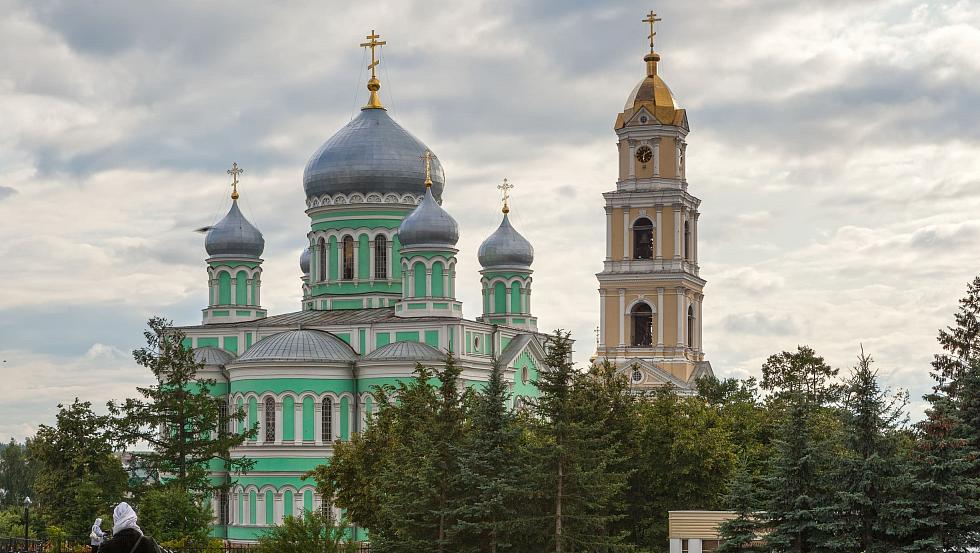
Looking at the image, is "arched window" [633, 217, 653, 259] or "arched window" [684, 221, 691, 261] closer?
"arched window" [633, 217, 653, 259]

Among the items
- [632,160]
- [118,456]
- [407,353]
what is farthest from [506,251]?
[118,456]

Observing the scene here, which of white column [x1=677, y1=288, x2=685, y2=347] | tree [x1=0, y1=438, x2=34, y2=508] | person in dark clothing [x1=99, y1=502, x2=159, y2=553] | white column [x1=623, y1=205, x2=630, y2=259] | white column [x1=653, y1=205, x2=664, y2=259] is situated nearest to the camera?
person in dark clothing [x1=99, y1=502, x2=159, y2=553]

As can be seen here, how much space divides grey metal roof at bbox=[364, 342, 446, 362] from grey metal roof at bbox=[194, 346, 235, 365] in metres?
5.75

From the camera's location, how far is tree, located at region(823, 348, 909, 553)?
2695 cm

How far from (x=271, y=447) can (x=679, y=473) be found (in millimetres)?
18982

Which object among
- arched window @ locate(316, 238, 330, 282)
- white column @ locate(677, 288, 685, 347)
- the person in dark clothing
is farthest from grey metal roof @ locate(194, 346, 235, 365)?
the person in dark clothing

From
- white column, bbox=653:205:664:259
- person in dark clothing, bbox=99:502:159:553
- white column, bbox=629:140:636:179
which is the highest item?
white column, bbox=629:140:636:179

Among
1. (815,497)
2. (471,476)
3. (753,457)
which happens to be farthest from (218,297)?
(815,497)

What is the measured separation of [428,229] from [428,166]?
4.67 metres

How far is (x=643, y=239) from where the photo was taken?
66.2m

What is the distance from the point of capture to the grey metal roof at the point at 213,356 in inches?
2227

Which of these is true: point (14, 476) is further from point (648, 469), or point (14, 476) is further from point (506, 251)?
point (648, 469)

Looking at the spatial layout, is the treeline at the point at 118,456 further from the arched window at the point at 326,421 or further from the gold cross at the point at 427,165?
the gold cross at the point at 427,165

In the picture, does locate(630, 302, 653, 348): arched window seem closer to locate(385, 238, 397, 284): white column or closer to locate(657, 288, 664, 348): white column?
locate(657, 288, 664, 348): white column
